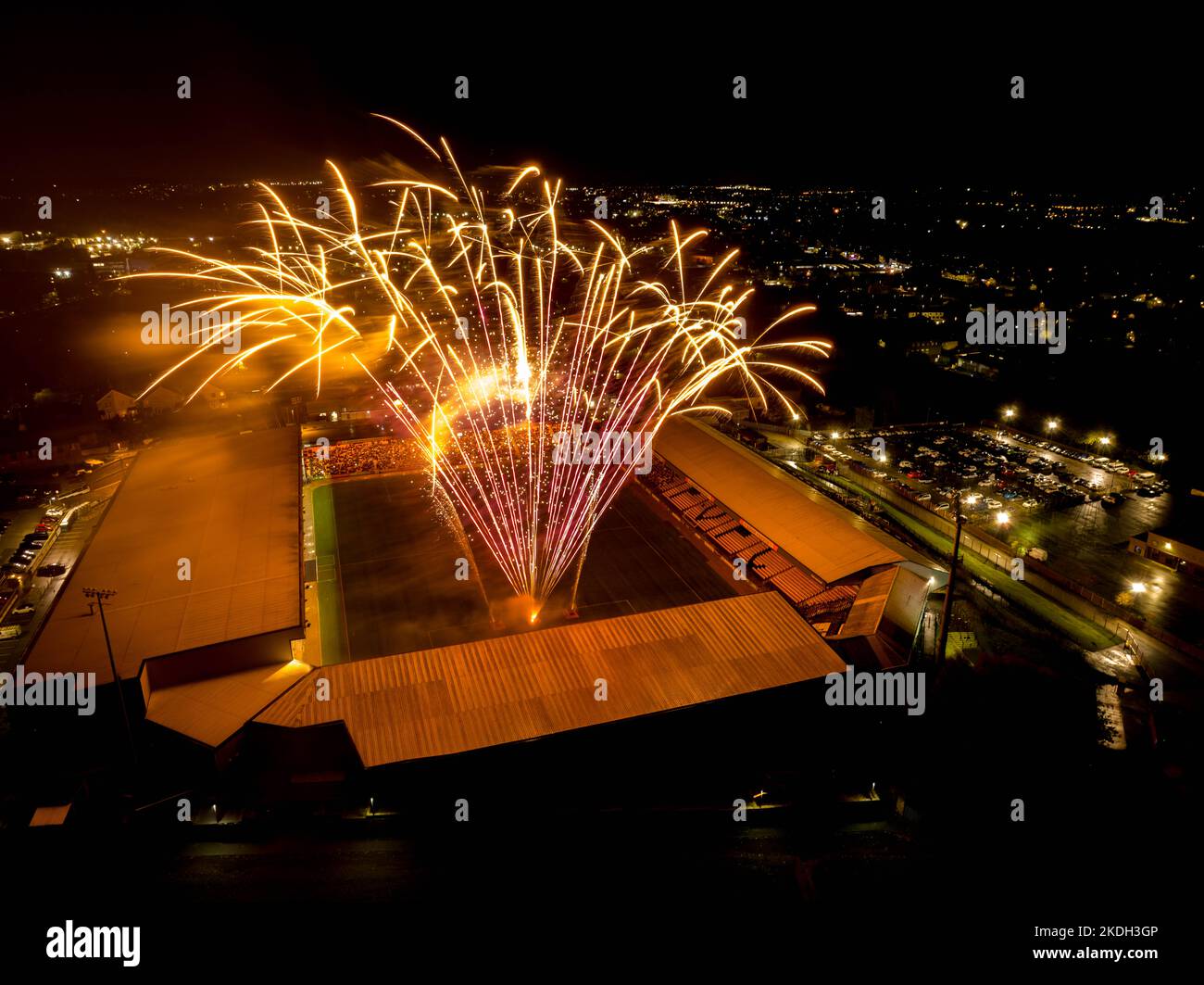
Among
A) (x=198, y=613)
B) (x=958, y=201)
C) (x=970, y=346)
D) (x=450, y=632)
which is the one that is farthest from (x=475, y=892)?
(x=958, y=201)

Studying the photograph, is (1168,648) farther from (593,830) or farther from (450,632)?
(450,632)

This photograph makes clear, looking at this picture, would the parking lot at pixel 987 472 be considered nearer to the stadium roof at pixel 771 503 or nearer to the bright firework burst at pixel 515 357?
the bright firework burst at pixel 515 357

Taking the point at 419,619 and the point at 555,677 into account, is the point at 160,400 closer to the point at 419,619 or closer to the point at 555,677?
the point at 419,619

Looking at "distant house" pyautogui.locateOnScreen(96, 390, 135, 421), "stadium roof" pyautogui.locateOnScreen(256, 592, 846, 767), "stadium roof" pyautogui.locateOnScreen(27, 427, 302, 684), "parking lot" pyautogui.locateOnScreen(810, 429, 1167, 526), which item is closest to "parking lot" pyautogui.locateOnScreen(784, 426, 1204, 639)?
"parking lot" pyautogui.locateOnScreen(810, 429, 1167, 526)

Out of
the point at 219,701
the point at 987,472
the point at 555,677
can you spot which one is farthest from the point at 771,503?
the point at 219,701

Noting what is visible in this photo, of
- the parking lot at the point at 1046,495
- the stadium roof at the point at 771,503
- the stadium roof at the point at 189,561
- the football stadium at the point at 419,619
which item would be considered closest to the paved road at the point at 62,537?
the stadium roof at the point at 189,561

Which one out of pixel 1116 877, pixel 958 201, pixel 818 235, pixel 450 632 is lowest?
pixel 1116 877
